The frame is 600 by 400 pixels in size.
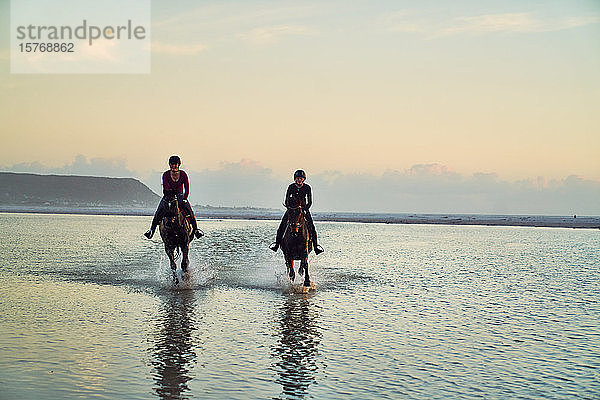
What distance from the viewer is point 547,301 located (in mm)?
13430

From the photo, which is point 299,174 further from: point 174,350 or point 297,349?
point 174,350

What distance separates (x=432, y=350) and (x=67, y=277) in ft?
34.5

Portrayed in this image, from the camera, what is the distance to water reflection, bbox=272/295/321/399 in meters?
7.01

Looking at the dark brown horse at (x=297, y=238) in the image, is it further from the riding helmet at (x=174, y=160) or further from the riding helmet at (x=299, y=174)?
the riding helmet at (x=174, y=160)

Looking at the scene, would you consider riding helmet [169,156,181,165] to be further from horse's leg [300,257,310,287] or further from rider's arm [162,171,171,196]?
horse's leg [300,257,310,287]

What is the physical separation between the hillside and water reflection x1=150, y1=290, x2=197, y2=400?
524ft

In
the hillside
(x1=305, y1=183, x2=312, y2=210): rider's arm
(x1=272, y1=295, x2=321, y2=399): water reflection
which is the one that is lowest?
(x1=272, y1=295, x2=321, y2=399): water reflection

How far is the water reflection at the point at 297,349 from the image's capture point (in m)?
7.01

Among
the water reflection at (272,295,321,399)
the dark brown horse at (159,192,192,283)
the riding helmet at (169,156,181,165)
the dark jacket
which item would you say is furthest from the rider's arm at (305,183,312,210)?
the water reflection at (272,295,321,399)

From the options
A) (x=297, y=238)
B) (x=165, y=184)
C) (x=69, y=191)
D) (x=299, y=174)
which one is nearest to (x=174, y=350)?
(x=297, y=238)

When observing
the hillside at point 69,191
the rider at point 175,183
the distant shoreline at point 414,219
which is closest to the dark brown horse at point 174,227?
the rider at point 175,183

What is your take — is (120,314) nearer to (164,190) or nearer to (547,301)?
(164,190)

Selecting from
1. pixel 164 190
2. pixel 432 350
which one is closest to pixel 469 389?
pixel 432 350

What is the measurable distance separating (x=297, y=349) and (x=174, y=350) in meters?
1.68
